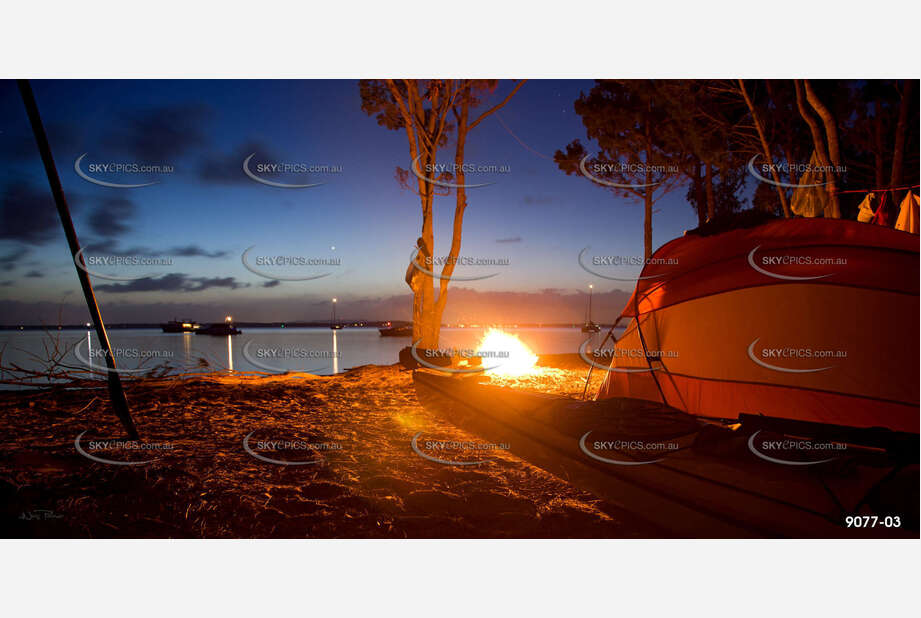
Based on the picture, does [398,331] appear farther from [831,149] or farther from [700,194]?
[831,149]

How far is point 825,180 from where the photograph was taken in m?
5.43

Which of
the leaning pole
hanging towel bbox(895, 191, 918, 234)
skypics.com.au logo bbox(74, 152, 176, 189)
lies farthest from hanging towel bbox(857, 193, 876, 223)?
skypics.com.au logo bbox(74, 152, 176, 189)

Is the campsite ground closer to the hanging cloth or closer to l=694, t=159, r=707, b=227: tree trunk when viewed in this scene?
the hanging cloth

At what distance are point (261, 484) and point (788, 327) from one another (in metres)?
4.13

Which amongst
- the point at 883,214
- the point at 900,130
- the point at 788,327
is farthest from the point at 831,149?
the point at 788,327

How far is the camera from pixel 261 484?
2.87m

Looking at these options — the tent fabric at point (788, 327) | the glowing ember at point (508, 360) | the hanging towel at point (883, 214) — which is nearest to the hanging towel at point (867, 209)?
the hanging towel at point (883, 214)

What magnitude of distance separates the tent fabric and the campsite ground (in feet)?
6.21

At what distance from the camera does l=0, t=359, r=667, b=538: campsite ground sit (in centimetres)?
237

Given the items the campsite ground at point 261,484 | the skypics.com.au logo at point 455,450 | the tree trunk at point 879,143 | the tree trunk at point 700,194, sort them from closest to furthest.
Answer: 1. the campsite ground at point 261,484
2. the skypics.com.au logo at point 455,450
3. the tree trunk at point 879,143
4. the tree trunk at point 700,194

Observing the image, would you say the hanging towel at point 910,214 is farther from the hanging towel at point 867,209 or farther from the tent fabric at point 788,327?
the tent fabric at point 788,327

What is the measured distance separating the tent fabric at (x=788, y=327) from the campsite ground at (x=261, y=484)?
6.21 feet

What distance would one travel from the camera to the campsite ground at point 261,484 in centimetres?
237
